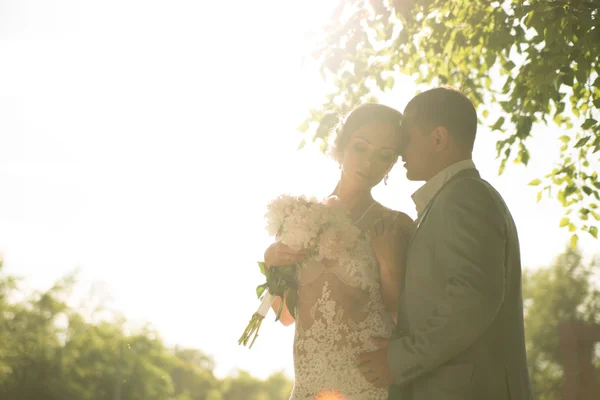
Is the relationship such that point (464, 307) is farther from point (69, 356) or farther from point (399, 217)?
point (69, 356)

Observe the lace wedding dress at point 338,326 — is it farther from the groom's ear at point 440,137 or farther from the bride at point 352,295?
the groom's ear at point 440,137

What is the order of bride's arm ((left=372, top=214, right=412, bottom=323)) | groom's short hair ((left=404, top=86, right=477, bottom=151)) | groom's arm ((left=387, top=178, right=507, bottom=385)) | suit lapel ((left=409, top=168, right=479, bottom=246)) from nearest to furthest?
groom's arm ((left=387, top=178, right=507, bottom=385)), suit lapel ((left=409, top=168, right=479, bottom=246)), groom's short hair ((left=404, top=86, right=477, bottom=151)), bride's arm ((left=372, top=214, right=412, bottom=323))

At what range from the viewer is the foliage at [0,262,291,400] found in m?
45.8

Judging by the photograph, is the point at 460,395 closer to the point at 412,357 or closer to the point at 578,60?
the point at 412,357

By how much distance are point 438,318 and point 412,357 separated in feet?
0.89

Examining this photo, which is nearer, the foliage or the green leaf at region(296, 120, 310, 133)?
the green leaf at region(296, 120, 310, 133)

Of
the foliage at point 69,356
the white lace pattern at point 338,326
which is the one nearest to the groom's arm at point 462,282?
the white lace pattern at point 338,326

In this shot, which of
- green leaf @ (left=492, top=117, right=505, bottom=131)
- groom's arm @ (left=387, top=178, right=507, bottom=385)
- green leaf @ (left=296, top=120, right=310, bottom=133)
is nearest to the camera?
groom's arm @ (left=387, top=178, right=507, bottom=385)

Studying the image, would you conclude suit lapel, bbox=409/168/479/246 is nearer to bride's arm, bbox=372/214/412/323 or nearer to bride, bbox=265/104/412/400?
bride's arm, bbox=372/214/412/323

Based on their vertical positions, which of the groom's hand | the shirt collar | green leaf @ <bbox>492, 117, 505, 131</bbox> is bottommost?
the groom's hand

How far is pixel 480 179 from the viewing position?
367 centimetres

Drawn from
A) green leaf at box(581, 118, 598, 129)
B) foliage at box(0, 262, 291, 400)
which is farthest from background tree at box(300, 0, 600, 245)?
foliage at box(0, 262, 291, 400)

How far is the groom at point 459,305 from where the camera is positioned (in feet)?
11.0

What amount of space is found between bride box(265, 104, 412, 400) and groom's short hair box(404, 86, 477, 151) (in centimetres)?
51
